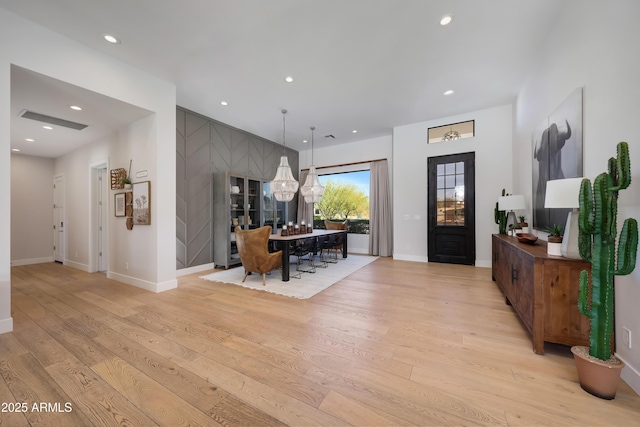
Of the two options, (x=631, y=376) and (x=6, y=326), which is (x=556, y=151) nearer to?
(x=631, y=376)

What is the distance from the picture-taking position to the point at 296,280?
4.17 m

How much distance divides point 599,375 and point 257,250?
143 inches

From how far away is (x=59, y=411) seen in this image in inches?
56.3

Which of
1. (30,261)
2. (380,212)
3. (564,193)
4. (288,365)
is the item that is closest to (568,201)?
(564,193)

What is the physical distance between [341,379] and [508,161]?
17.8 feet

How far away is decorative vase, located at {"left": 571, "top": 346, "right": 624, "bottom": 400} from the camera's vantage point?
145cm

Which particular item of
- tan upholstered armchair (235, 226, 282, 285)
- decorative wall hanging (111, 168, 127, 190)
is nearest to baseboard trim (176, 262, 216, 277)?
tan upholstered armchair (235, 226, 282, 285)

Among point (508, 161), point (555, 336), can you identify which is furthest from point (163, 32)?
point (508, 161)

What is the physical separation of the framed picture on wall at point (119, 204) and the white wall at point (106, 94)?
2.27 ft

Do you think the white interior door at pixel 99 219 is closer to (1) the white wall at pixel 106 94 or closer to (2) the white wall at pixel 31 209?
(1) the white wall at pixel 106 94

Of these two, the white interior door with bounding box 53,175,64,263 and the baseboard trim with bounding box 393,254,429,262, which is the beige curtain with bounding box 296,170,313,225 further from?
the white interior door with bounding box 53,175,64,263

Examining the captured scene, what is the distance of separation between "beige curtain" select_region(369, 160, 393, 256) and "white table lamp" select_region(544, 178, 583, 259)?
454cm

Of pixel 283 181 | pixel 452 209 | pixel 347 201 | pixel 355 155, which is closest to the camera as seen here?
pixel 283 181

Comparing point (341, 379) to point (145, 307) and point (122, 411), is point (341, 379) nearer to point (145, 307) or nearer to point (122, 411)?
point (122, 411)
